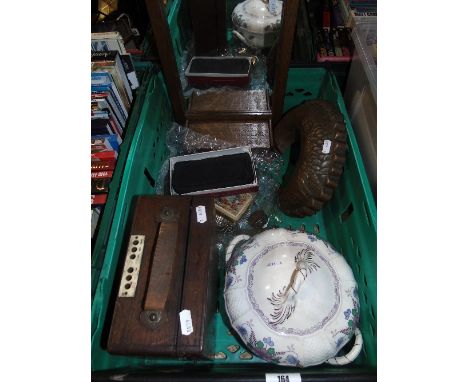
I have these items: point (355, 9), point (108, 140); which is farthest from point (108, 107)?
point (355, 9)

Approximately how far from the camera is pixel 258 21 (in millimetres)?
1400

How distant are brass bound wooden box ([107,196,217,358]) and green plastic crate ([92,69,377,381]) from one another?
6cm

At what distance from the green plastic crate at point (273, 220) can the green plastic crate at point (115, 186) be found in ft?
0.05

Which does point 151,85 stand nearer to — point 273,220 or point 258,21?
point 258,21

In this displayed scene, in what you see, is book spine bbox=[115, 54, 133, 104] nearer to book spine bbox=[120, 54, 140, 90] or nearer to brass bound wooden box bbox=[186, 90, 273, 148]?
book spine bbox=[120, 54, 140, 90]

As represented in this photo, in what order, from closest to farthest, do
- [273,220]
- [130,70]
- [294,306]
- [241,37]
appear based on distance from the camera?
[294,306] < [130,70] < [273,220] < [241,37]

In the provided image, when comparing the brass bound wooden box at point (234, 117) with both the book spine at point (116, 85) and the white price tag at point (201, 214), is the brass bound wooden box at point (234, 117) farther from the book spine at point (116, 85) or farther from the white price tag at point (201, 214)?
the white price tag at point (201, 214)

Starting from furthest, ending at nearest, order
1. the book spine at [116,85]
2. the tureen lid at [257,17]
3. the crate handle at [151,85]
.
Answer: the tureen lid at [257,17]
the crate handle at [151,85]
the book spine at [116,85]

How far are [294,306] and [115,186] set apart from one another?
0.58 meters

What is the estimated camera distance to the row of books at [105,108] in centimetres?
94

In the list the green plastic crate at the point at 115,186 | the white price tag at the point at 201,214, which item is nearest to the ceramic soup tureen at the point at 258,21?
the green plastic crate at the point at 115,186

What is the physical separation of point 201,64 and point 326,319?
1.13 metres

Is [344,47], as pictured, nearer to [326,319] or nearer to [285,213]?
[285,213]

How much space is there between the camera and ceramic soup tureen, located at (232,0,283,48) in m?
1.38
